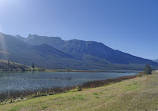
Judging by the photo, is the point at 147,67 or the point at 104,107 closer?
the point at 104,107

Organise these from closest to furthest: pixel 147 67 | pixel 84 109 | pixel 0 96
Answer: pixel 84 109 → pixel 0 96 → pixel 147 67

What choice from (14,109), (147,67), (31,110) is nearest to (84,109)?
(31,110)

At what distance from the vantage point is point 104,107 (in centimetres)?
1970

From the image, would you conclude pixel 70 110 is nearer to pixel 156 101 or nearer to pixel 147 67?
pixel 156 101

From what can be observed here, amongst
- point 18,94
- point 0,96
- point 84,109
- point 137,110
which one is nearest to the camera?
point 137,110

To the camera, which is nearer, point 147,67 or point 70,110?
point 70,110

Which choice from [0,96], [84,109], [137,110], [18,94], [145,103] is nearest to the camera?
[137,110]

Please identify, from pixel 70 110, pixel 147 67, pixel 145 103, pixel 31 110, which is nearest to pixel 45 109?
pixel 31 110

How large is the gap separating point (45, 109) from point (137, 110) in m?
11.4

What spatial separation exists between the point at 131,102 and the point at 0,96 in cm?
3095

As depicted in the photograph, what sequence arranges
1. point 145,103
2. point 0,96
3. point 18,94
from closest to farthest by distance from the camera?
point 145,103, point 0,96, point 18,94

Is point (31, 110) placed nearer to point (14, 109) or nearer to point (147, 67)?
point (14, 109)

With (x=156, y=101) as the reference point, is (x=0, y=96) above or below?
below

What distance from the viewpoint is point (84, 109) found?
64.4ft
